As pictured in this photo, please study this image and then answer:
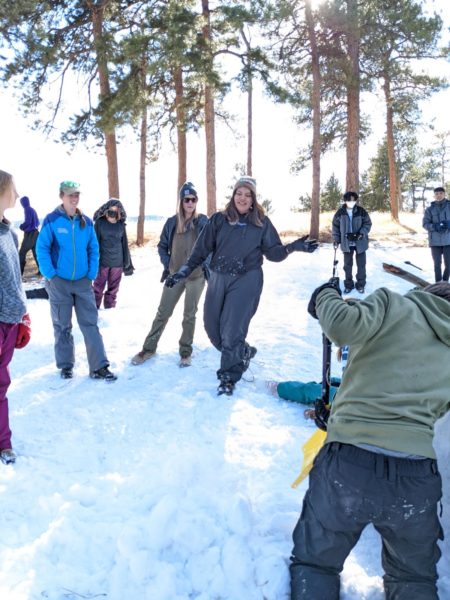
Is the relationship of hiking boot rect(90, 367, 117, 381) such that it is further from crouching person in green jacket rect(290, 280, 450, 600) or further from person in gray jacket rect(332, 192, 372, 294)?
person in gray jacket rect(332, 192, 372, 294)

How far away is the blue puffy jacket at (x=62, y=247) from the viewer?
457 centimetres

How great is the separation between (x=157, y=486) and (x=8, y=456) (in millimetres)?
1163

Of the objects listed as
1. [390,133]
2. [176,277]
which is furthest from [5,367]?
[390,133]

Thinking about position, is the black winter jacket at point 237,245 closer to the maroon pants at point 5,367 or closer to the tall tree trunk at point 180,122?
the maroon pants at point 5,367

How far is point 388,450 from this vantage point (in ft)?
6.66

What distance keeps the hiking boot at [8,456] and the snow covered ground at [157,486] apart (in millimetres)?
64

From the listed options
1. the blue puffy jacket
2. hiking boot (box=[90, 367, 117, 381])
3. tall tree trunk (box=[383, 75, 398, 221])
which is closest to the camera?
the blue puffy jacket

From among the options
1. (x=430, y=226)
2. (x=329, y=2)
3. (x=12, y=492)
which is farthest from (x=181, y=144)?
(x=12, y=492)

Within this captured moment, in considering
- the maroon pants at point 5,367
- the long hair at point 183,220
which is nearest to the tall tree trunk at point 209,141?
the long hair at point 183,220

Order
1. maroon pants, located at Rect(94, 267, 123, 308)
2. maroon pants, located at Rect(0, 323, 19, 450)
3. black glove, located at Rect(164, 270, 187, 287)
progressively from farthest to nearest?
maroon pants, located at Rect(94, 267, 123, 308)
black glove, located at Rect(164, 270, 187, 287)
maroon pants, located at Rect(0, 323, 19, 450)

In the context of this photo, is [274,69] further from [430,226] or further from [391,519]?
[391,519]

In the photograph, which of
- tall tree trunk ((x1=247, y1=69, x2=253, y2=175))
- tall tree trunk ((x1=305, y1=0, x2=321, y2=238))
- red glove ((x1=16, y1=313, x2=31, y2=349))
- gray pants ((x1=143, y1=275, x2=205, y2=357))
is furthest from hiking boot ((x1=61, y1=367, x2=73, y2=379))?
tall tree trunk ((x1=247, y1=69, x2=253, y2=175))

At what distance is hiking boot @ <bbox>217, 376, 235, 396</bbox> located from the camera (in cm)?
447

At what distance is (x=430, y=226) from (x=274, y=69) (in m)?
7.42
